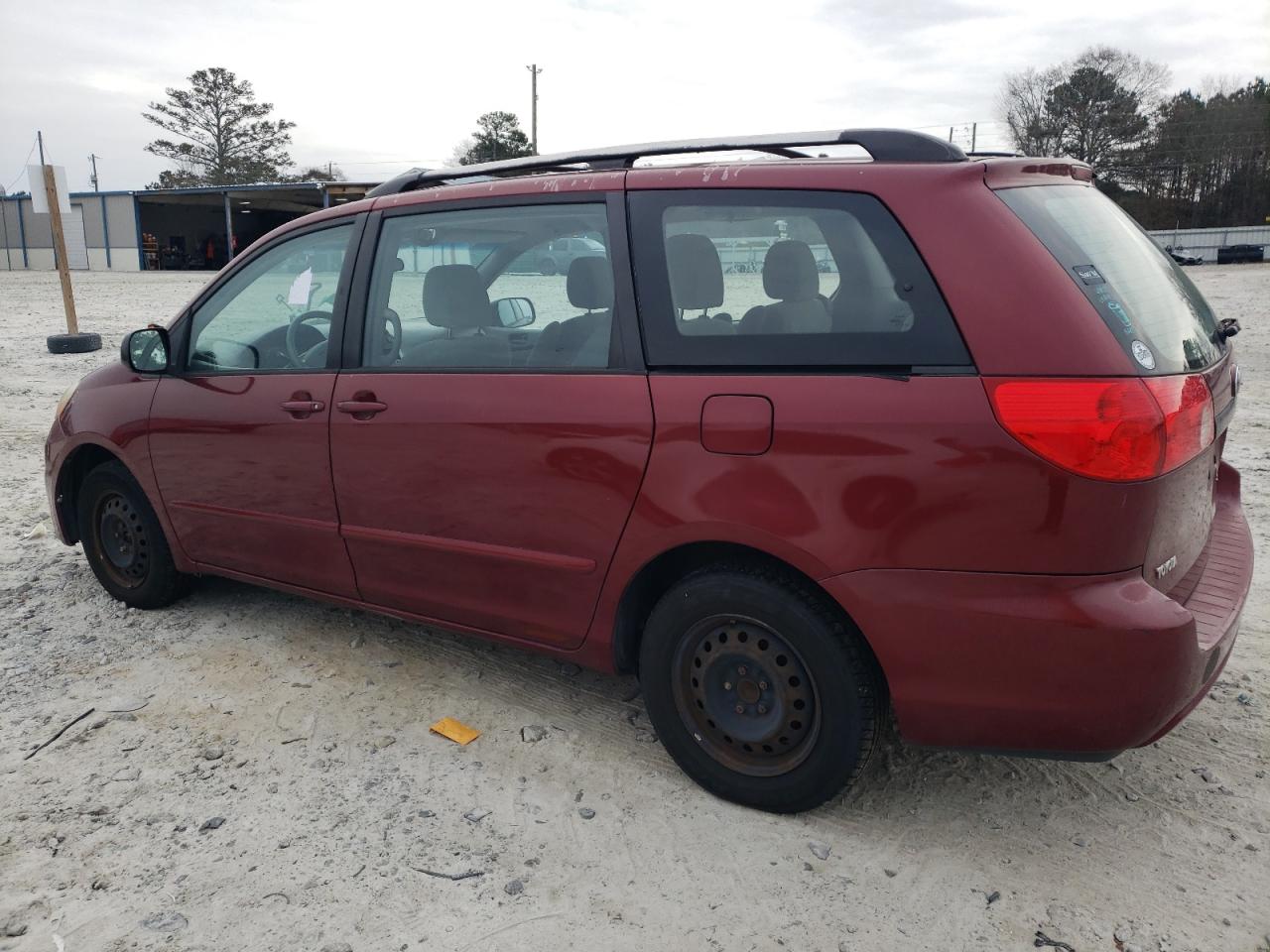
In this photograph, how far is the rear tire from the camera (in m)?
4.21

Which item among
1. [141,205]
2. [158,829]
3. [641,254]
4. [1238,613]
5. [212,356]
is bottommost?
[158,829]

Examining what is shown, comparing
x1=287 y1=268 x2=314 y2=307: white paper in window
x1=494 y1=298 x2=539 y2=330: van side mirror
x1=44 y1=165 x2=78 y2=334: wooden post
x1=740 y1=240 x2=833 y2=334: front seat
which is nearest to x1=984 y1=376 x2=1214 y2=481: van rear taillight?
x1=740 y1=240 x2=833 y2=334: front seat

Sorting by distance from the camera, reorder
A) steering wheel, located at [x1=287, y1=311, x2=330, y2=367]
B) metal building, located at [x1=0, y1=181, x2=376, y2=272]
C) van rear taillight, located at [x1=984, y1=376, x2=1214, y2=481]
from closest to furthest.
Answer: van rear taillight, located at [x1=984, y1=376, x2=1214, y2=481], steering wheel, located at [x1=287, y1=311, x2=330, y2=367], metal building, located at [x1=0, y1=181, x2=376, y2=272]

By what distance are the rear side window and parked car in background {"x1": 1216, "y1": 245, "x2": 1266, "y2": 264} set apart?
156ft

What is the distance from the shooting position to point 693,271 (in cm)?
277

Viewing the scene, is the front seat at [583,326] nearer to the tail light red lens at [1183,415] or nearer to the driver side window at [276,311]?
the driver side window at [276,311]

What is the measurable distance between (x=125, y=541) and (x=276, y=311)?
141 cm

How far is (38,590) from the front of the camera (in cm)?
461

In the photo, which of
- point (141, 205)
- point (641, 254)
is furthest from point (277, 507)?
point (141, 205)

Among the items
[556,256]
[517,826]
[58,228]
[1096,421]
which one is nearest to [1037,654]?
[1096,421]

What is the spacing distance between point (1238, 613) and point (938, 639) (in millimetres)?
900

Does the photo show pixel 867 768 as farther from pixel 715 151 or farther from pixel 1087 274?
pixel 715 151

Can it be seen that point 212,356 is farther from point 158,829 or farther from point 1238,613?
point 1238,613

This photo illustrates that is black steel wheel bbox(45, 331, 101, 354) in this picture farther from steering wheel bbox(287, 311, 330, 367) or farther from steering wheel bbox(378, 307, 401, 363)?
steering wheel bbox(378, 307, 401, 363)
